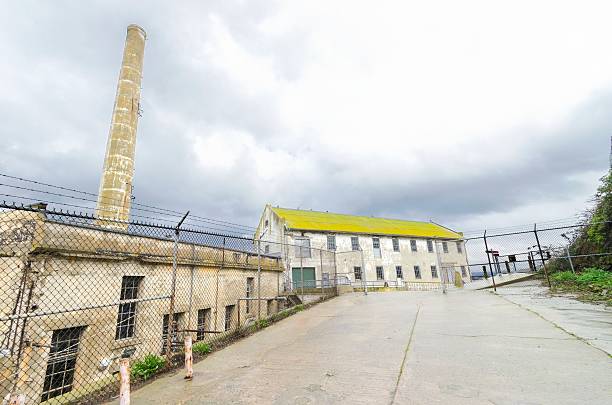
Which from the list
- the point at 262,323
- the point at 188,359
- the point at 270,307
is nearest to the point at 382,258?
the point at 270,307

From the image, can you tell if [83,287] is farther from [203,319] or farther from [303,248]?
[303,248]

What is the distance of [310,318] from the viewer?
929cm

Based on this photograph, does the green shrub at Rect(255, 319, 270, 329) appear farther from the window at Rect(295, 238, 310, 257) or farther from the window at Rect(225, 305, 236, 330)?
the window at Rect(295, 238, 310, 257)

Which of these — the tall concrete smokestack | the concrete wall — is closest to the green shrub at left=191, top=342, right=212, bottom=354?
the concrete wall

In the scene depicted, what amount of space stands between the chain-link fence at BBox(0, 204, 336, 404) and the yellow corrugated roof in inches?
578

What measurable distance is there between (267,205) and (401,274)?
1656cm

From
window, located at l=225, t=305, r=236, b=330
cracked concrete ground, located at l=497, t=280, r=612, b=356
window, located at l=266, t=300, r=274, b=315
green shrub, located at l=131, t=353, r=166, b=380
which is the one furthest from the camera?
window, located at l=266, t=300, r=274, b=315

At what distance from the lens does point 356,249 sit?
A: 30.1 meters

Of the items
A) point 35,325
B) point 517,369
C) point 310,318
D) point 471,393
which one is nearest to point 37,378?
point 35,325

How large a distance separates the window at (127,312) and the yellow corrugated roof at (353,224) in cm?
1589

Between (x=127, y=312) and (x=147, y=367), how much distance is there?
801cm

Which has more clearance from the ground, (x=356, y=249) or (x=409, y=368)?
(x=356, y=249)

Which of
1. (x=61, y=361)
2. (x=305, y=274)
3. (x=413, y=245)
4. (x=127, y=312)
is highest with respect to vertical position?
(x=413, y=245)

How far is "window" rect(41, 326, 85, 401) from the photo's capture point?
8711 mm
